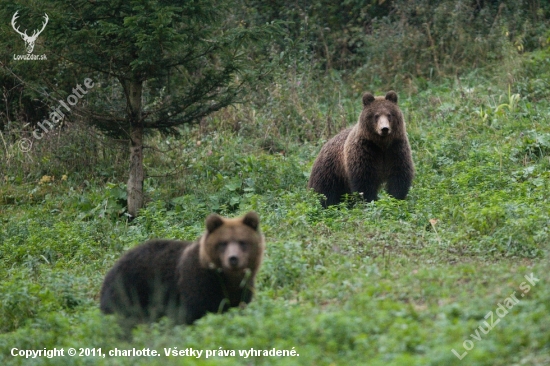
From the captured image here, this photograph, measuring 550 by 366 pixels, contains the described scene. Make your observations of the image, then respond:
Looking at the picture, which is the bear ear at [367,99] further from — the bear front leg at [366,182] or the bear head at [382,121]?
the bear front leg at [366,182]

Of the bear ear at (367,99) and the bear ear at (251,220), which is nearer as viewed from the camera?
the bear ear at (251,220)

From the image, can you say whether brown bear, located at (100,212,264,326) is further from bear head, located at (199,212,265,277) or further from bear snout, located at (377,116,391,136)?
bear snout, located at (377,116,391,136)

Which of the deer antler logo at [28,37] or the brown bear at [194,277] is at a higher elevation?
the deer antler logo at [28,37]

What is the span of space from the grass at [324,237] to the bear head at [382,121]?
3.08 ft

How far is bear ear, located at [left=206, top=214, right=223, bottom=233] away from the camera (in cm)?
631

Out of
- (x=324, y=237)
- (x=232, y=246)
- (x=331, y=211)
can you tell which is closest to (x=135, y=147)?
(x=331, y=211)

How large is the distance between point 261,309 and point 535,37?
1371cm

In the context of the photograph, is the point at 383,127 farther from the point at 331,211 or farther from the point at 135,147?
the point at 135,147

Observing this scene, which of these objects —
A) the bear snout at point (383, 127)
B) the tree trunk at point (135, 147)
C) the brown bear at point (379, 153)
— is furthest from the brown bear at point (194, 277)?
the tree trunk at point (135, 147)

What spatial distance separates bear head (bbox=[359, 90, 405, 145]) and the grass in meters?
0.94

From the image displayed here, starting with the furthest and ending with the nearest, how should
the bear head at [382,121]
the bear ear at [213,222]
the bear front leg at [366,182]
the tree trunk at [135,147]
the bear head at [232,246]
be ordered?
the tree trunk at [135,147] < the bear front leg at [366,182] < the bear head at [382,121] < the bear ear at [213,222] < the bear head at [232,246]

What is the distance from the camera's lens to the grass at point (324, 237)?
5.40 m

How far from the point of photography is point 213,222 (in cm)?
634

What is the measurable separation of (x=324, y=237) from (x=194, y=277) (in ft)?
10.2
